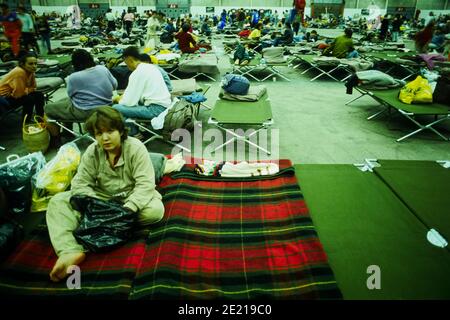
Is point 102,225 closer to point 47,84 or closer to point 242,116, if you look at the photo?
point 242,116

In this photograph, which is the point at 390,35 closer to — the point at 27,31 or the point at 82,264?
the point at 27,31

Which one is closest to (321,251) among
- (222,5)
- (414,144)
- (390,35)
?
(414,144)

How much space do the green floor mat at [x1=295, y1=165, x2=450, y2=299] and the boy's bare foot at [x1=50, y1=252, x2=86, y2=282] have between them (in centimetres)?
166

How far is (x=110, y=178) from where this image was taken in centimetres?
237

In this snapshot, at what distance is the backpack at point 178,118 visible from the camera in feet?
13.6

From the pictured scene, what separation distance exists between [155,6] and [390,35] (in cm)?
Answer: 1929

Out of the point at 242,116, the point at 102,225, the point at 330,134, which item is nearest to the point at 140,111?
the point at 242,116

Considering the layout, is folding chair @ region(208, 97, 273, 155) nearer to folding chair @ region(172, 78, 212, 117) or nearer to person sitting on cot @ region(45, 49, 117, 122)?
folding chair @ region(172, 78, 212, 117)

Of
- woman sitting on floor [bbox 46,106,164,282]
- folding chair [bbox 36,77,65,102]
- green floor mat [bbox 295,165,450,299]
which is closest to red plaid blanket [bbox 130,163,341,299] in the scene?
green floor mat [bbox 295,165,450,299]

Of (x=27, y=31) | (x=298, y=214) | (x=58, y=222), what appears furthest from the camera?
(x=27, y=31)

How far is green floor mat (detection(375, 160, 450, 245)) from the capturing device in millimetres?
2439

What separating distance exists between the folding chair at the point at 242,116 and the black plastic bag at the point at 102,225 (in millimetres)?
2361

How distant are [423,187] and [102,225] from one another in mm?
2777
